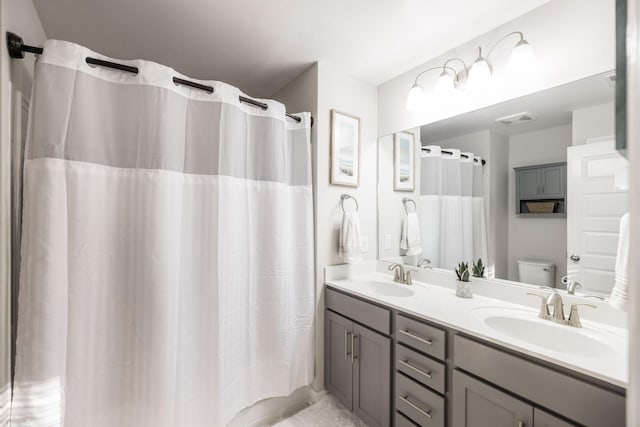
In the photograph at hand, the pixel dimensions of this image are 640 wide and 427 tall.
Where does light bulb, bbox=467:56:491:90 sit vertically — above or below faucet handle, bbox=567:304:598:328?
above

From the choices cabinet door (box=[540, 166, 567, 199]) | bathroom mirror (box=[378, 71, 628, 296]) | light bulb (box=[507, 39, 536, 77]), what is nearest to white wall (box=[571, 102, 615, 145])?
bathroom mirror (box=[378, 71, 628, 296])

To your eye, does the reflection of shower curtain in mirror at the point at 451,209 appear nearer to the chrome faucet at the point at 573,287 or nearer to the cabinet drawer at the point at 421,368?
the chrome faucet at the point at 573,287

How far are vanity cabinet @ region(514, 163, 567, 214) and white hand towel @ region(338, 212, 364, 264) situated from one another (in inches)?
38.5

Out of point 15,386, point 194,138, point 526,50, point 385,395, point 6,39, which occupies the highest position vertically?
point 526,50

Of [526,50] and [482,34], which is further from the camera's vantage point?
[482,34]

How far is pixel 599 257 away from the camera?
1.23 metres

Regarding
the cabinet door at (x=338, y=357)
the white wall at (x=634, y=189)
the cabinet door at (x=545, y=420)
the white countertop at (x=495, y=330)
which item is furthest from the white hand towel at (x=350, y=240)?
the white wall at (x=634, y=189)

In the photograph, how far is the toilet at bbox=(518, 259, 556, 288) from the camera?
1.38 m

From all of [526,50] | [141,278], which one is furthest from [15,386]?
[526,50]

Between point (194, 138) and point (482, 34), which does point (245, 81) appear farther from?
point (482, 34)

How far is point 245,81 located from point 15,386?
2.20 meters

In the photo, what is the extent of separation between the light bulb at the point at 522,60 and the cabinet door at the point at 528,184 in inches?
20.4

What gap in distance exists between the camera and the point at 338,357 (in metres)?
1.81

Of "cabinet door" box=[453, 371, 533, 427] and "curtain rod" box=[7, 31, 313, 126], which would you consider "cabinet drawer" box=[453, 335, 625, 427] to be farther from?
"curtain rod" box=[7, 31, 313, 126]
